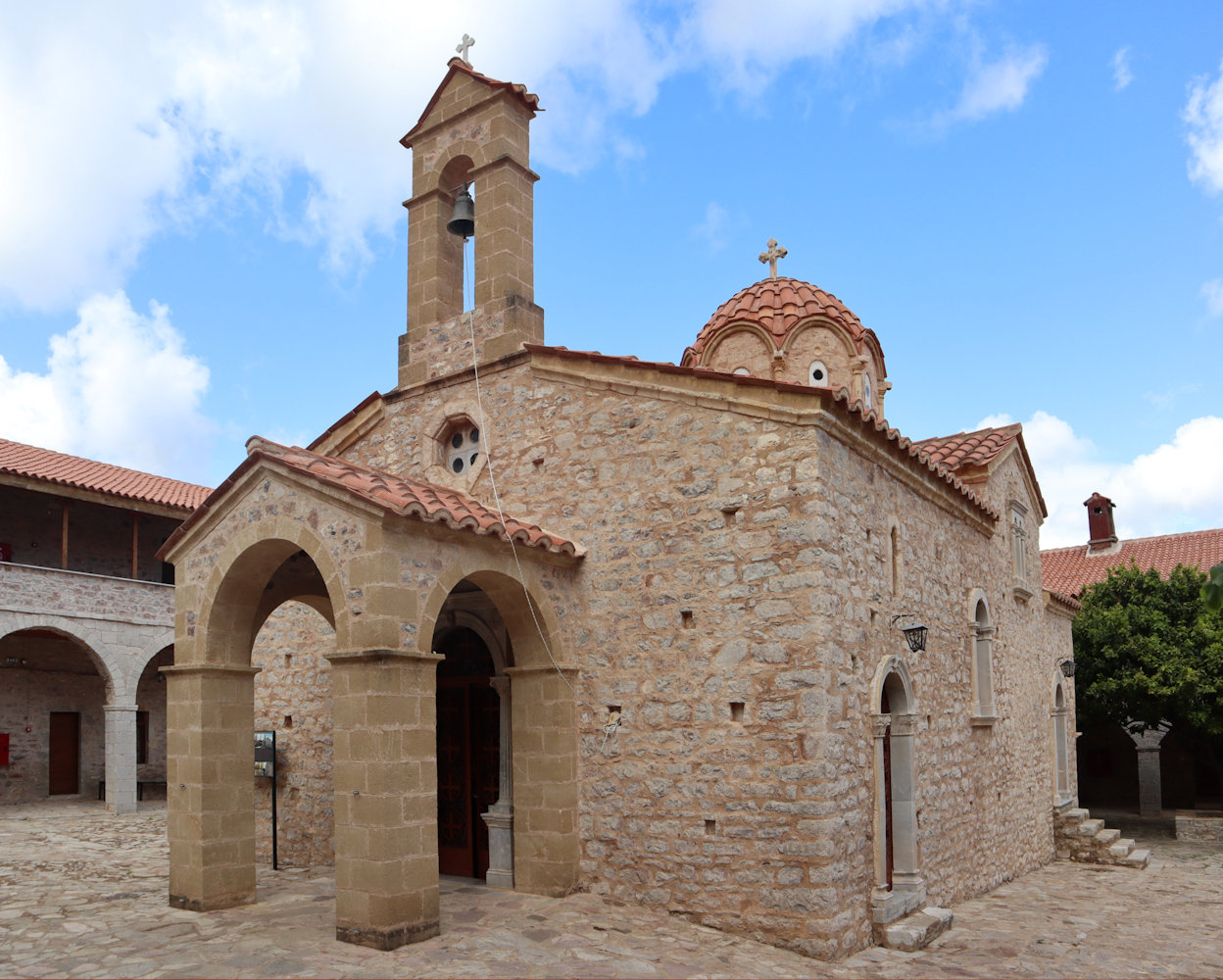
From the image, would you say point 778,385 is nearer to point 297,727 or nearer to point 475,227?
point 475,227

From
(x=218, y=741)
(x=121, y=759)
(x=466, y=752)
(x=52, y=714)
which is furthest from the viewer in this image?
(x=52, y=714)

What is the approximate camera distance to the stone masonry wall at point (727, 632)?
7.32 metres

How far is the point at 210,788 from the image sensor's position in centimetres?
797

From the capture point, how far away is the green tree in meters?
17.5

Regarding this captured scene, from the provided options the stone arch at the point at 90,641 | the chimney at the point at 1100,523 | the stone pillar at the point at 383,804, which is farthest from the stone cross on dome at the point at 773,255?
the chimney at the point at 1100,523

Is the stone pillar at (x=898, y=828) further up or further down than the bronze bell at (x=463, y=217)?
further down

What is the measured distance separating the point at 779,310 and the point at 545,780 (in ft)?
23.7

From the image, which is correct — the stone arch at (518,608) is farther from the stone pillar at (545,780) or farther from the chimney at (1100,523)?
the chimney at (1100,523)

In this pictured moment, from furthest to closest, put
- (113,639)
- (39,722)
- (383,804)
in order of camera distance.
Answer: (39,722) < (113,639) < (383,804)

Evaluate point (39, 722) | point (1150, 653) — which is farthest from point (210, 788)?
point (1150, 653)

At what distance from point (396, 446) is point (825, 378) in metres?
5.69

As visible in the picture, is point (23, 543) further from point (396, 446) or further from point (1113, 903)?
point (1113, 903)

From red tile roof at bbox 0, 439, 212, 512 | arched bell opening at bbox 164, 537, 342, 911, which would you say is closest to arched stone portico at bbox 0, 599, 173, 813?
red tile roof at bbox 0, 439, 212, 512

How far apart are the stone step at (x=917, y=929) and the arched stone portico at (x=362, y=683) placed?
2.64 m
